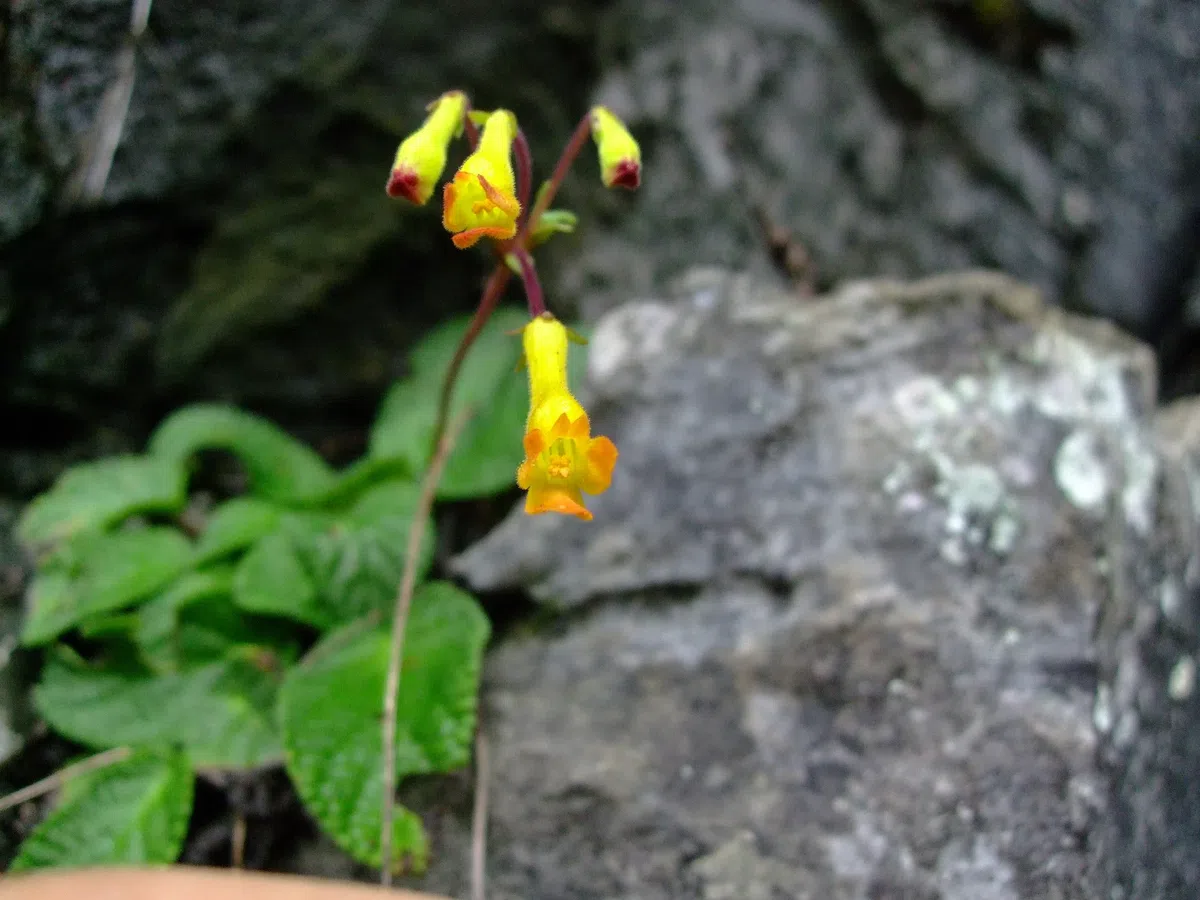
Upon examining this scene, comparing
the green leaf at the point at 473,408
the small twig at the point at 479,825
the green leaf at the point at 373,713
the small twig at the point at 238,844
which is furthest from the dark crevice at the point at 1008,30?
the small twig at the point at 238,844

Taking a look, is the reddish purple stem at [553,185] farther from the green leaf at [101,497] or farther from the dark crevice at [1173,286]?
the dark crevice at [1173,286]

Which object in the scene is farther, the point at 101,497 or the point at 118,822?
the point at 101,497

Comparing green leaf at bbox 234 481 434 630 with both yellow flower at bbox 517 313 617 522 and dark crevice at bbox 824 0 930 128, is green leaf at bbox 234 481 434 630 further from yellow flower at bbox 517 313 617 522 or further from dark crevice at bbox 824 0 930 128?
dark crevice at bbox 824 0 930 128

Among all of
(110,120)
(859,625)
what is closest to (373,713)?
(859,625)

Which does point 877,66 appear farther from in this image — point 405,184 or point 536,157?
point 405,184

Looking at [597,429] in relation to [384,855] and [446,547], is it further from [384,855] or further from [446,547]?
[384,855]

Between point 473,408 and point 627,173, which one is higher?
point 627,173
